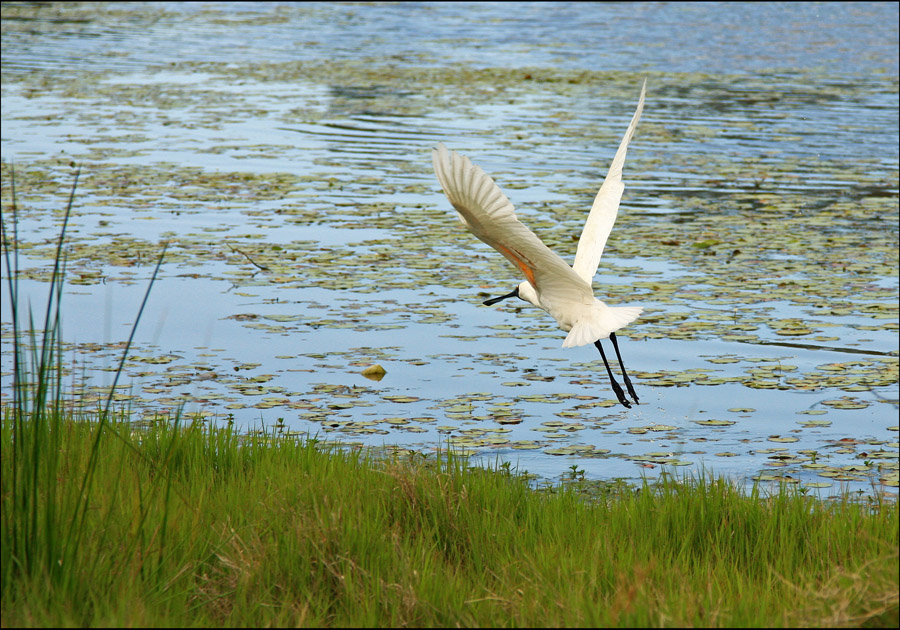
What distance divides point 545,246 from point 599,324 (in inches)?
19.3

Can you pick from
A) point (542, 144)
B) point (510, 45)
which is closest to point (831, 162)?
point (542, 144)

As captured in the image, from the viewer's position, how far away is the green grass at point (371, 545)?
9.61ft

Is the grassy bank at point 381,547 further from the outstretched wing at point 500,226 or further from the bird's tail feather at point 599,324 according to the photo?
the outstretched wing at point 500,226

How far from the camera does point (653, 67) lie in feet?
74.8

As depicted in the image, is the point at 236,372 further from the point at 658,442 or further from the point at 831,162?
the point at 831,162

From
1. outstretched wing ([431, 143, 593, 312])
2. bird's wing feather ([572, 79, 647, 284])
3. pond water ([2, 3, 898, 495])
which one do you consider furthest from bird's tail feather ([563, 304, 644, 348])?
pond water ([2, 3, 898, 495])

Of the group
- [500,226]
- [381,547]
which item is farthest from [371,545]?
[500,226]

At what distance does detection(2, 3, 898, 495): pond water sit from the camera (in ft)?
19.5

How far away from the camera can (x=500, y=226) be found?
3832mm

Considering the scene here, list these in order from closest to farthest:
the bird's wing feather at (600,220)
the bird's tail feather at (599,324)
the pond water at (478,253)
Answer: the bird's tail feather at (599,324) < the bird's wing feather at (600,220) < the pond water at (478,253)

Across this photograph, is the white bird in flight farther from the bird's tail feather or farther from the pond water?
the pond water

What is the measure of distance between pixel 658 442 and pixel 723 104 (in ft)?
45.5

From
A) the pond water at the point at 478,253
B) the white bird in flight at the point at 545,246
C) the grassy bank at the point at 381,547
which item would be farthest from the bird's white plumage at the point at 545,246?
the pond water at the point at 478,253

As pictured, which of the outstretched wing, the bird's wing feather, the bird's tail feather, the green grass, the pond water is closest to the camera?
the green grass
